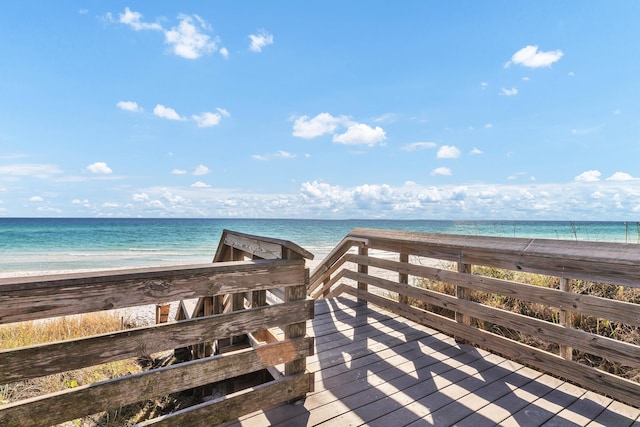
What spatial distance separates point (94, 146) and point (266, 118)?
25.5 metres

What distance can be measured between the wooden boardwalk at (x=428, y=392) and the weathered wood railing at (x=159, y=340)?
33cm

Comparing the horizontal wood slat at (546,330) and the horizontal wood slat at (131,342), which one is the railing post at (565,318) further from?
the horizontal wood slat at (131,342)

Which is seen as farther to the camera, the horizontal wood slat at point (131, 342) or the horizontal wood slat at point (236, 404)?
the horizontal wood slat at point (236, 404)

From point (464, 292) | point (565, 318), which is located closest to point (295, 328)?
point (464, 292)

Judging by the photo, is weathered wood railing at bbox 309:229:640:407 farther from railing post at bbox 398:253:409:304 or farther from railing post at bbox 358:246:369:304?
railing post at bbox 358:246:369:304

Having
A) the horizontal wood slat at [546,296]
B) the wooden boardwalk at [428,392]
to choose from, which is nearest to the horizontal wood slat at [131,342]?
the wooden boardwalk at [428,392]

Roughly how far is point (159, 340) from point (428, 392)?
7.16ft

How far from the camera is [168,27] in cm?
973

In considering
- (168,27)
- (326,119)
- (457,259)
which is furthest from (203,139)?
(457,259)

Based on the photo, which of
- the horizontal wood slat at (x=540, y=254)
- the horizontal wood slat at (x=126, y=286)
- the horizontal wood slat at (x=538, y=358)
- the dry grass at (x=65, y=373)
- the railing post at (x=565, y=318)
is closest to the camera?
the horizontal wood slat at (x=126, y=286)

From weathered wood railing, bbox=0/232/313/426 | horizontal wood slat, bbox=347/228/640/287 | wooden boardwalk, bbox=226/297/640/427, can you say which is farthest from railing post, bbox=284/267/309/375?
horizontal wood slat, bbox=347/228/640/287

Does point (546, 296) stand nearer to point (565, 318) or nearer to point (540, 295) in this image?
point (540, 295)

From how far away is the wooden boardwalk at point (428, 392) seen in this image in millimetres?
2387

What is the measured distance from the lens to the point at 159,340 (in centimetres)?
199
